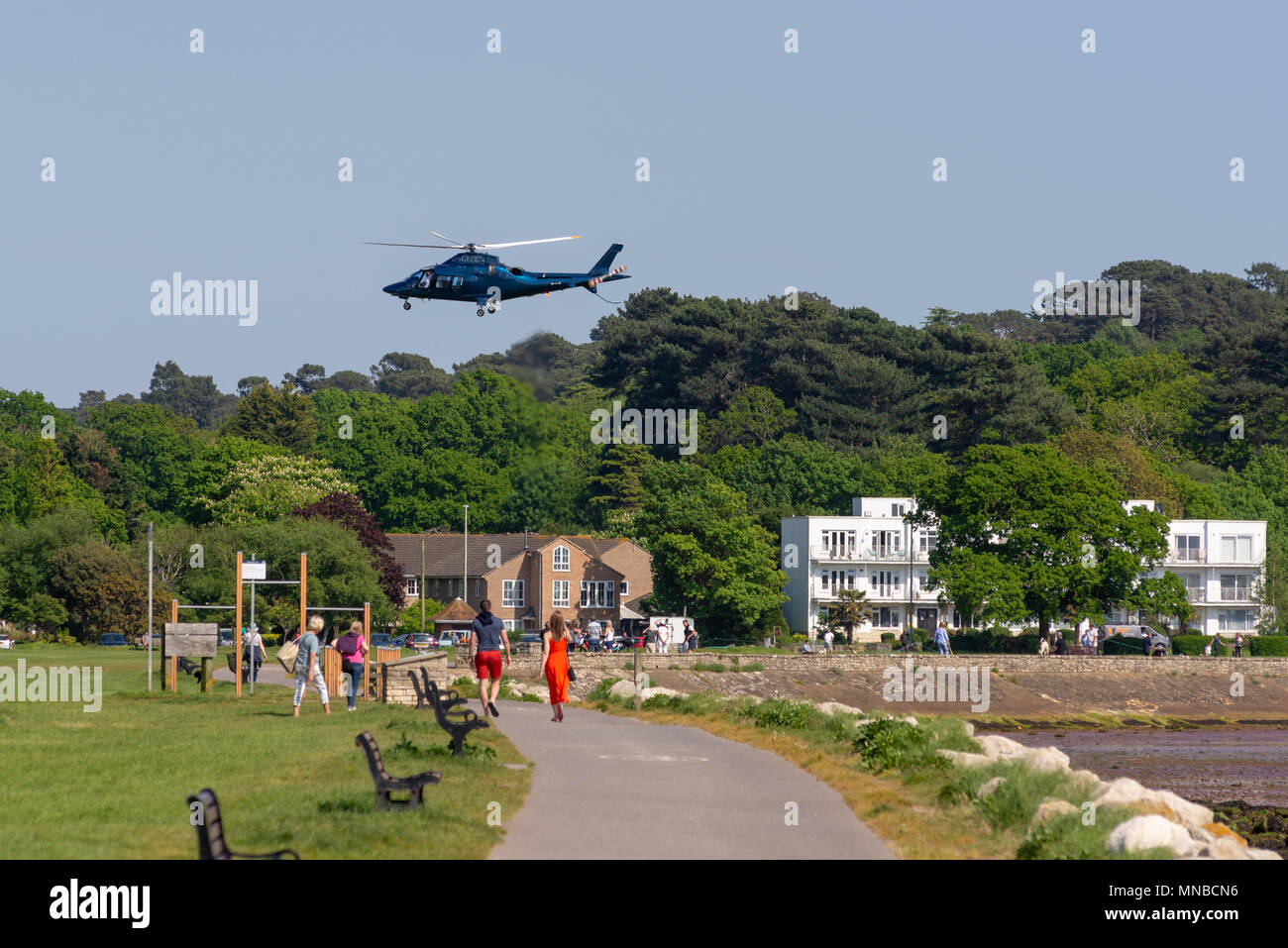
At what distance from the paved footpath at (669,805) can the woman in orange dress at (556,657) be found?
107 centimetres

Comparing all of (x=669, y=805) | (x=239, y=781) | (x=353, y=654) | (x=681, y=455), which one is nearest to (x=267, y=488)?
(x=681, y=455)

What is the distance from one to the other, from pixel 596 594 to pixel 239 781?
7944 cm

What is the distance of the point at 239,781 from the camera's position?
18359mm

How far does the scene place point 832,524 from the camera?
9969cm

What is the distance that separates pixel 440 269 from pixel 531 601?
6340cm

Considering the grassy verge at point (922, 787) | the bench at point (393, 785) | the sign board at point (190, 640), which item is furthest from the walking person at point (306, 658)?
the bench at point (393, 785)

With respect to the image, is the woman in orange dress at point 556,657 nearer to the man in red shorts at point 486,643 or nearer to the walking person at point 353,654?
the man in red shorts at point 486,643

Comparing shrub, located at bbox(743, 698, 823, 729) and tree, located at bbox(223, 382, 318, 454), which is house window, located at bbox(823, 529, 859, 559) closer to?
tree, located at bbox(223, 382, 318, 454)

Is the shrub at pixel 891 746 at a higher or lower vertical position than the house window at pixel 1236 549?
lower

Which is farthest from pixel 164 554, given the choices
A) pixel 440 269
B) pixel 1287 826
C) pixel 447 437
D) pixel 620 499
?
pixel 1287 826

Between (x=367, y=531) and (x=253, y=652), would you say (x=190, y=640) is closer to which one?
(x=253, y=652)

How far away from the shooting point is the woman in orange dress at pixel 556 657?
25172 mm

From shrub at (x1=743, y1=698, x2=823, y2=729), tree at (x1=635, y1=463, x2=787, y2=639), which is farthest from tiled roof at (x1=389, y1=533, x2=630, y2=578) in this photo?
shrub at (x1=743, y1=698, x2=823, y2=729)
